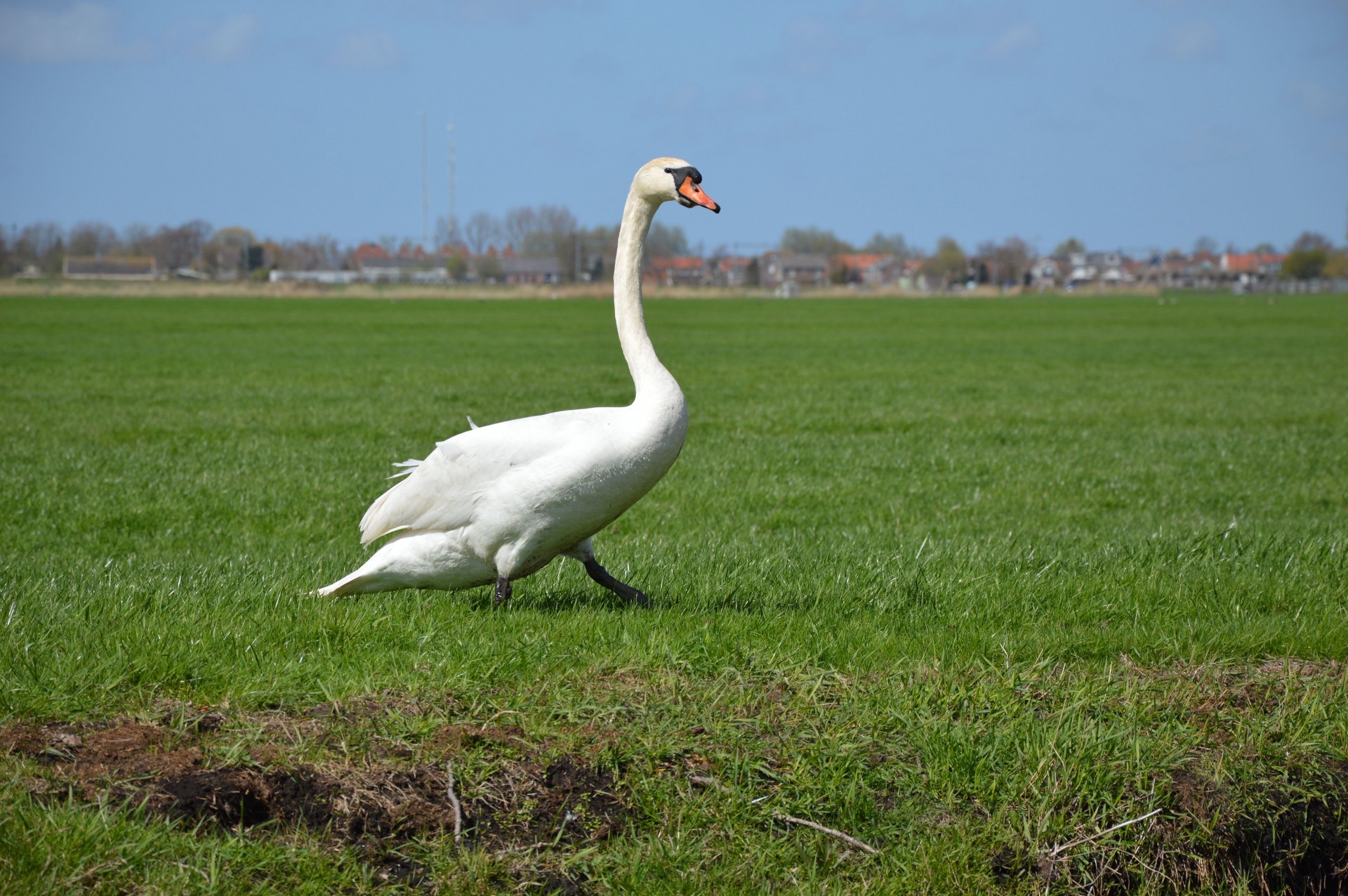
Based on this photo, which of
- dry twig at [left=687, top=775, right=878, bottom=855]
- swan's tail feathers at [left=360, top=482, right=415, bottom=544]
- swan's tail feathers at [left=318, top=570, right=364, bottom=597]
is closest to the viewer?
dry twig at [left=687, top=775, right=878, bottom=855]

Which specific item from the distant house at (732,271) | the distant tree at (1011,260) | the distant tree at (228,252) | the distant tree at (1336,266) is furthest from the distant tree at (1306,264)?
the distant tree at (228,252)

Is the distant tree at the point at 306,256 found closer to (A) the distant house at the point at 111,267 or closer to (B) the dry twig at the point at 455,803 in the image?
(A) the distant house at the point at 111,267

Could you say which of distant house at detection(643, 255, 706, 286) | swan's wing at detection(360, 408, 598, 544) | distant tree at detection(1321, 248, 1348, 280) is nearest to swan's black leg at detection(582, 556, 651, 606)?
swan's wing at detection(360, 408, 598, 544)

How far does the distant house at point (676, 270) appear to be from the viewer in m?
147

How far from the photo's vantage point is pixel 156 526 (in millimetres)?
10562

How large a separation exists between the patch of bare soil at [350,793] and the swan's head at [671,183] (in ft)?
9.15

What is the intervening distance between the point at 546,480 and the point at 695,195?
154 centimetres

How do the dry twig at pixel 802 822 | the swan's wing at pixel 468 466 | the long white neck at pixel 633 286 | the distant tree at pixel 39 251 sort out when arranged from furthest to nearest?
the distant tree at pixel 39 251 → the long white neck at pixel 633 286 → the swan's wing at pixel 468 466 → the dry twig at pixel 802 822

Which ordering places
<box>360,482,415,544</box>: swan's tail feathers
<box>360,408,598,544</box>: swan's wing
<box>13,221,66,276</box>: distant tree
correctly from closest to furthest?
<box>360,408,598,544</box>: swan's wing → <box>360,482,415,544</box>: swan's tail feathers → <box>13,221,66,276</box>: distant tree

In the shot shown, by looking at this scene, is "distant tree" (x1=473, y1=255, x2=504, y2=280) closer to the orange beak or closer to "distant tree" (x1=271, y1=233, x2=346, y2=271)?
"distant tree" (x1=271, y1=233, x2=346, y2=271)

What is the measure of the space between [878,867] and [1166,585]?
374 cm

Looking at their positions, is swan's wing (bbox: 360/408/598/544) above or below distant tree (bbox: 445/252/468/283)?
below

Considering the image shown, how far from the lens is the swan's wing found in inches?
235

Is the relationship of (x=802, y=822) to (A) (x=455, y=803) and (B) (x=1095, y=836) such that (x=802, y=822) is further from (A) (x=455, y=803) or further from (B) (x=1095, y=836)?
(A) (x=455, y=803)
